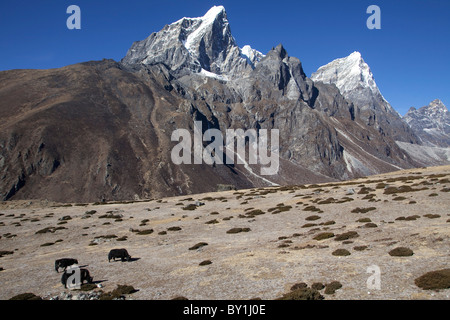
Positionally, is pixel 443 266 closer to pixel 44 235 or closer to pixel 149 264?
pixel 149 264

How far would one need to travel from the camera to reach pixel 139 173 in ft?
604

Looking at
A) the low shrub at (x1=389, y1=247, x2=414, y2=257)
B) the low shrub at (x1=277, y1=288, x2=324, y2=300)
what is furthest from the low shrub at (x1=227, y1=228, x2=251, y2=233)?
the low shrub at (x1=277, y1=288, x2=324, y2=300)

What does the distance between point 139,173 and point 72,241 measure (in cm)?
14663

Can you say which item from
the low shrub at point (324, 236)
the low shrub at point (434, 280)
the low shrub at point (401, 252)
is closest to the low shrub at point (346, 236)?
the low shrub at point (324, 236)

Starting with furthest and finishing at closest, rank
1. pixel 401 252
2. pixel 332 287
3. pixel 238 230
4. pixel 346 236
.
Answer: pixel 238 230 → pixel 346 236 → pixel 401 252 → pixel 332 287

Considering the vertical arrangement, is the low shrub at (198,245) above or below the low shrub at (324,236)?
below

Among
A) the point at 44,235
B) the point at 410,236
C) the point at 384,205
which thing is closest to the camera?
the point at 410,236

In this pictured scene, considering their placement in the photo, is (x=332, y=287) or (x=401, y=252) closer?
(x=332, y=287)

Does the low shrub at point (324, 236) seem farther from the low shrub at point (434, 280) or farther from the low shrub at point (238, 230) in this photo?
the low shrub at point (434, 280)

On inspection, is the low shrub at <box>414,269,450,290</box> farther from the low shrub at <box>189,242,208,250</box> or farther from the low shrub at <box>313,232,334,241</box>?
the low shrub at <box>189,242,208,250</box>

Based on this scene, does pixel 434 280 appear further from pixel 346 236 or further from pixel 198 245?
pixel 198 245

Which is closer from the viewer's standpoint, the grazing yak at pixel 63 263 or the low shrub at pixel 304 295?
the low shrub at pixel 304 295

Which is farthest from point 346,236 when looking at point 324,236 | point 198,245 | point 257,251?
point 198,245
